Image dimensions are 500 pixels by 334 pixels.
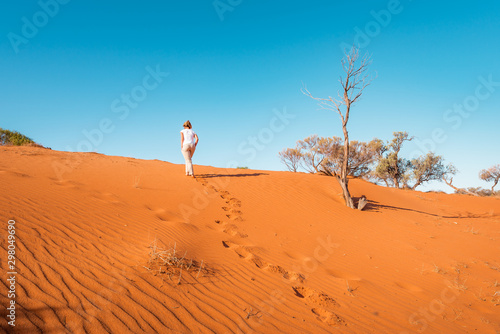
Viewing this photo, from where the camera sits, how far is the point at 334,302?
125 inches

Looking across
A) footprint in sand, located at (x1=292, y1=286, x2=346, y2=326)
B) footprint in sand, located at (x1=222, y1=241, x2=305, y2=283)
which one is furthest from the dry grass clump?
footprint in sand, located at (x1=292, y1=286, x2=346, y2=326)

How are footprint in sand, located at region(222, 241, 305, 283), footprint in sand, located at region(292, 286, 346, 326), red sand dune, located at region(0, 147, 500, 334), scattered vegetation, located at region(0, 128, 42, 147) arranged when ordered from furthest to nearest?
1. scattered vegetation, located at region(0, 128, 42, 147)
2. footprint in sand, located at region(222, 241, 305, 283)
3. footprint in sand, located at region(292, 286, 346, 326)
4. red sand dune, located at region(0, 147, 500, 334)

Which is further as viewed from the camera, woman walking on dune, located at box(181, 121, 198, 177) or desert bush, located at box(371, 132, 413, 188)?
desert bush, located at box(371, 132, 413, 188)

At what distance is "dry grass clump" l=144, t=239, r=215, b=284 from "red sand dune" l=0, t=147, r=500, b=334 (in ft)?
0.10

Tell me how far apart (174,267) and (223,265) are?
79 cm

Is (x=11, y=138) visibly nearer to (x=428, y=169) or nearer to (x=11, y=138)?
(x=11, y=138)

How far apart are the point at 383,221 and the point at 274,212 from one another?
11.6 ft

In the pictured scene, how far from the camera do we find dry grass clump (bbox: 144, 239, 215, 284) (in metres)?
2.83

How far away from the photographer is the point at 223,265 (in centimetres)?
354

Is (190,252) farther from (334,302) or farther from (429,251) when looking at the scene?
(429,251)

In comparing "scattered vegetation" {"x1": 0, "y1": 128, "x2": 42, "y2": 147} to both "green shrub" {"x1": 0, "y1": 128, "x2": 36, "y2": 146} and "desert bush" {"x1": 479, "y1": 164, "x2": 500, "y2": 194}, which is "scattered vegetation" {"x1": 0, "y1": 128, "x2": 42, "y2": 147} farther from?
"desert bush" {"x1": 479, "y1": 164, "x2": 500, "y2": 194}

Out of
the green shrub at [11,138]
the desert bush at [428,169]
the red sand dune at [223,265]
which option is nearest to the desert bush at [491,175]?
the desert bush at [428,169]

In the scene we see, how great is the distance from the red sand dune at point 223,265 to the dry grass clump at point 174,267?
30 mm

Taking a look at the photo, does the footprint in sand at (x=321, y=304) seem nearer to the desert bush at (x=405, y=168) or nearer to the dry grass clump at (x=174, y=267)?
the dry grass clump at (x=174, y=267)
